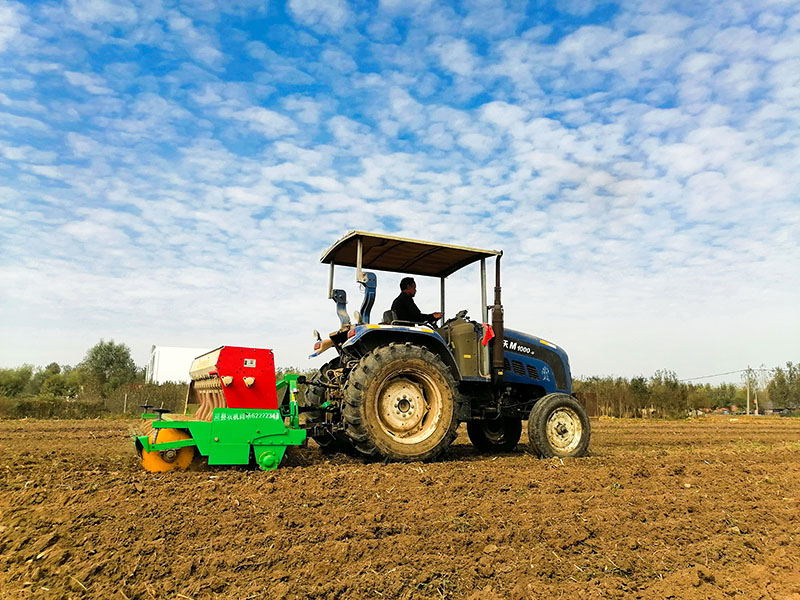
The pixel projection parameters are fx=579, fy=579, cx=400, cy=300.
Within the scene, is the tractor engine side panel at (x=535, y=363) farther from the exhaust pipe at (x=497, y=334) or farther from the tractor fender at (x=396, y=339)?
the tractor fender at (x=396, y=339)

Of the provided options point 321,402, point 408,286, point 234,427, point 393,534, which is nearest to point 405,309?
point 408,286

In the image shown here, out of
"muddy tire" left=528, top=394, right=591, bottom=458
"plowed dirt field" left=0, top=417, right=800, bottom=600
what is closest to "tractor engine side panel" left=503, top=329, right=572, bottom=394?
"muddy tire" left=528, top=394, right=591, bottom=458

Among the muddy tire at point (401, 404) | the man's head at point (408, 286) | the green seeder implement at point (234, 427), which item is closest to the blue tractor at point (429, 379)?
the muddy tire at point (401, 404)

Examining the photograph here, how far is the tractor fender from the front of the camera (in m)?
5.90

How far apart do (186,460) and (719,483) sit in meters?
4.95

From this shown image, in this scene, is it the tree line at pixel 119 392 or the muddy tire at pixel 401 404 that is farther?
the tree line at pixel 119 392

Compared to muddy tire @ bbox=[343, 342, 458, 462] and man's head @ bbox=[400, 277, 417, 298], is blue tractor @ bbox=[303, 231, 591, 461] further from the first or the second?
man's head @ bbox=[400, 277, 417, 298]

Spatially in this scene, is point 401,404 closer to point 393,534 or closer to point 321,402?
point 321,402

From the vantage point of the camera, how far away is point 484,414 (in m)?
6.90

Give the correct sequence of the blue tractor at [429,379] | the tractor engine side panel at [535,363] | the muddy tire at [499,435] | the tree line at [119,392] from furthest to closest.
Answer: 1. the tree line at [119,392]
2. the muddy tire at [499,435]
3. the tractor engine side panel at [535,363]
4. the blue tractor at [429,379]

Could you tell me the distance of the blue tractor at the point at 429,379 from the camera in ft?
18.8

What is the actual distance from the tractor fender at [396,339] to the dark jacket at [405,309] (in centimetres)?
66

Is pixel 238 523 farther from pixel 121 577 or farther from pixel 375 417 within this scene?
pixel 375 417

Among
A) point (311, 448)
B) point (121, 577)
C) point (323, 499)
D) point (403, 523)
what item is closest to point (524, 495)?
point (403, 523)
